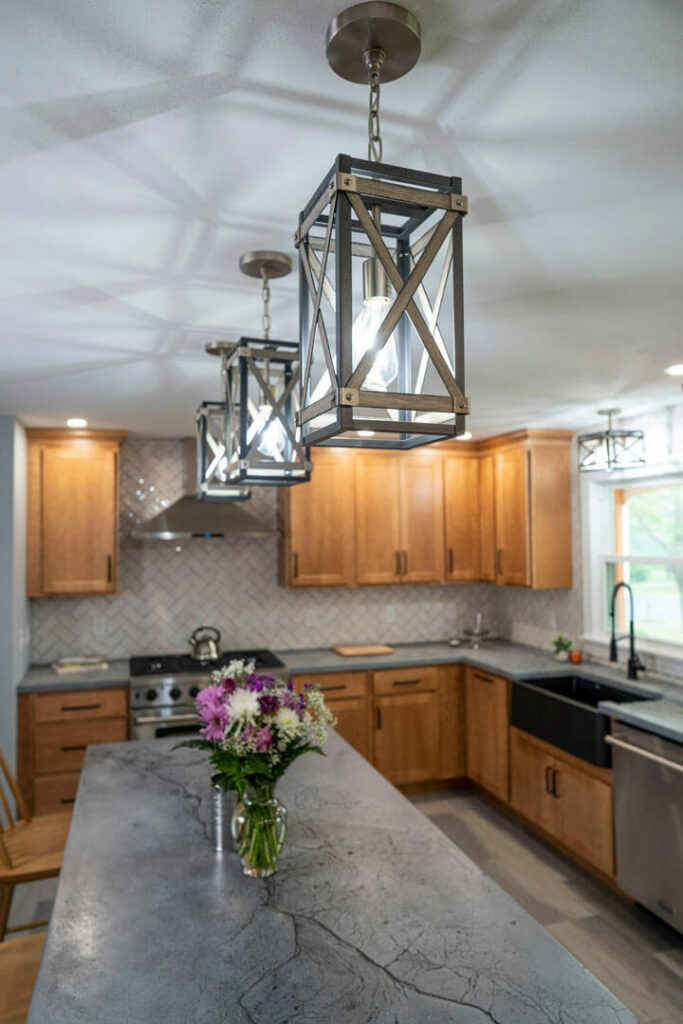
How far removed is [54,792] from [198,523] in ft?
5.91

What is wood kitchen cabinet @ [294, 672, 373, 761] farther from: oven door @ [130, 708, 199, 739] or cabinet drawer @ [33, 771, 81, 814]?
cabinet drawer @ [33, 771, 81, 814]

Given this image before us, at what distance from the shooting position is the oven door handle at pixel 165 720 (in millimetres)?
4324

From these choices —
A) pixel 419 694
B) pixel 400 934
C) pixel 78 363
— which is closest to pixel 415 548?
pixel 419 694

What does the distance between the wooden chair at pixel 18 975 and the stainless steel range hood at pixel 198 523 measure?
2.61m

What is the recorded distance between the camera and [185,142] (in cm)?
133

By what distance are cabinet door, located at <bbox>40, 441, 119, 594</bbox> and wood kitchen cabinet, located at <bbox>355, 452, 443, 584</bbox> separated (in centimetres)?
168

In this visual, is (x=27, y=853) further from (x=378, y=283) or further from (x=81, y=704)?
(x=378, y=283)

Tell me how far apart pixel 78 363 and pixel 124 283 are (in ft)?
3.23

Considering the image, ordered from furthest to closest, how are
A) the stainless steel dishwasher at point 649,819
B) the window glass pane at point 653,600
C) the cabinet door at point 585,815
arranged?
the window glass pane at point 653,600 < the cabinet door at point 585,815 < the stainless steel dishwasher at point 649,819

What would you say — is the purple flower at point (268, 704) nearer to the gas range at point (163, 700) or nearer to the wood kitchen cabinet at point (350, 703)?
the gas range at point (163, 700)

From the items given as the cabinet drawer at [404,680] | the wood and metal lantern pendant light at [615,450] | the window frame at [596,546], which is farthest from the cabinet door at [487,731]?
the wood and metal lantern pendant light at [615,450]

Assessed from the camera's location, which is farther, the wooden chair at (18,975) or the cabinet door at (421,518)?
the cabinet door at (421,518)

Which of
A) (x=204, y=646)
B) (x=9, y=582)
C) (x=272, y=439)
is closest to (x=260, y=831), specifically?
(x=272, y=439)

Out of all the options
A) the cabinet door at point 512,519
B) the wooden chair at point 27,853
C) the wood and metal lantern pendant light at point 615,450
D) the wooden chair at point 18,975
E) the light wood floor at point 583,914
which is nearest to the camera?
the wooden chair at point 18,975
